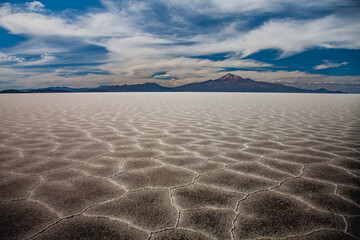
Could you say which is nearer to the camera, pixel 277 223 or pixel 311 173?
pixel 277 223

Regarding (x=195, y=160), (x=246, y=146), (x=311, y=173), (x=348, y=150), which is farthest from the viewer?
(x=246, y=146)

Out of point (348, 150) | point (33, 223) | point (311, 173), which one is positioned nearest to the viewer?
point (33, 223)

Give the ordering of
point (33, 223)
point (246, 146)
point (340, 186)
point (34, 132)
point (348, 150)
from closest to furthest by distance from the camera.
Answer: point (33, 223), point (340, 186), point (348, 150), point (246, 146), point (34, 132)

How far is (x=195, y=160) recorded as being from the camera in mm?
2312

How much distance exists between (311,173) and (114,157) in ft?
6.83

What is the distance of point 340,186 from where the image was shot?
1.72 meters

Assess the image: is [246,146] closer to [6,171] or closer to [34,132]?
[6,171]

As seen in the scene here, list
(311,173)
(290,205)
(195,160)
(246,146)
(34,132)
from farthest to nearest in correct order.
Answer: (34,132) < (246,146) < (195,160) < (311,173) < (290,205)

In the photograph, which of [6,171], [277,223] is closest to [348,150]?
[277,223]

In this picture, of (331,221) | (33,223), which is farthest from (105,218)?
(331,221)

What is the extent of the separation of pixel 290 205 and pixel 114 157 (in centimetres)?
183

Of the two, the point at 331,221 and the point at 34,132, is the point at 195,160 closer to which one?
the point at 331,221

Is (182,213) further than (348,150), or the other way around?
(348,150)

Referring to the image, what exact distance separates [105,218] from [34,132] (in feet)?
10.8
